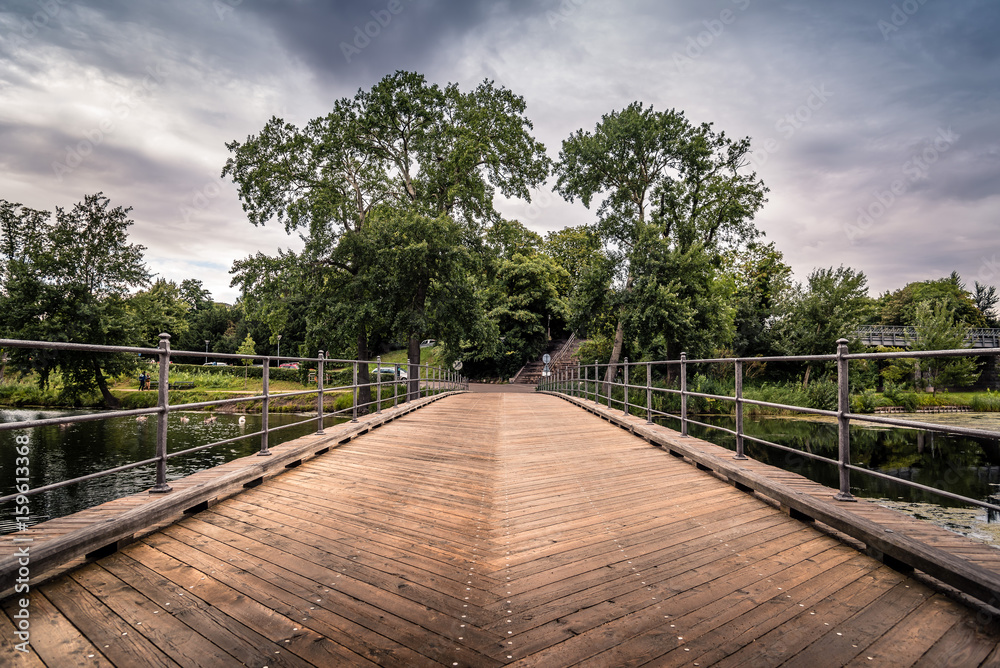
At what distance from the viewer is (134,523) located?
2.49m

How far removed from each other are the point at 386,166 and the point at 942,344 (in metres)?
31.8

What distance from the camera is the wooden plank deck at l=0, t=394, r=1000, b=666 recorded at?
1.56 m

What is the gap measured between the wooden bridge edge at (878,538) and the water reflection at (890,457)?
720 centimetres

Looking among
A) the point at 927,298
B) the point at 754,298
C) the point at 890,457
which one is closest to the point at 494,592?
the point at 890,457

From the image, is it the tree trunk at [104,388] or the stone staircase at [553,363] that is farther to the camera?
the stone staircase at [553,363]

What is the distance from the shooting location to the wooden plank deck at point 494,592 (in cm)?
156

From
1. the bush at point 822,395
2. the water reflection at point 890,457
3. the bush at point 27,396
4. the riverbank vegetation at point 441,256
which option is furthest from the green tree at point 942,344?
the bush at point 27,396

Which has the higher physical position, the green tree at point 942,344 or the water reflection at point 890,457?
the green tree at point 942,344

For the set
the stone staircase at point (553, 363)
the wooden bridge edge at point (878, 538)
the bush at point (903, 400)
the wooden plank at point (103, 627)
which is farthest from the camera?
A: the stone staircase at point (553, 363)

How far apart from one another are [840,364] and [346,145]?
1932 centimetres

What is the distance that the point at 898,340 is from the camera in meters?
35.9

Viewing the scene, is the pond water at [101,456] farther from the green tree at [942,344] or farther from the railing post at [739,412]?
the green tree at [942,344]

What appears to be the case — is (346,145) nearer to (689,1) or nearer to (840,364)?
(689,1)

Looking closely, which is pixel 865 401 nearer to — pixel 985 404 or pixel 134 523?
pixel 985 404
